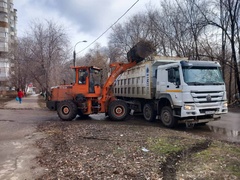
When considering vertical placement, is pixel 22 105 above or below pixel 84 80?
below

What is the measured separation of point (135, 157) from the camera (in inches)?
224

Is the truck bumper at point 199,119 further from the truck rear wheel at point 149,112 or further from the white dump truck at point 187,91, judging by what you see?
the truck rear wheel at point 149,112

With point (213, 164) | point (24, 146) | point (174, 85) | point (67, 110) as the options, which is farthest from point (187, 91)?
point (67, 110)

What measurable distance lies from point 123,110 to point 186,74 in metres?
4.29

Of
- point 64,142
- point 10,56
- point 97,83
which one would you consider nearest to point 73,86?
point 97,83

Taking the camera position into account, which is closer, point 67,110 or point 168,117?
point 168,117

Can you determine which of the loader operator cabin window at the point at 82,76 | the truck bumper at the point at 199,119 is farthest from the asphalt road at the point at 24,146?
the loader operator cabin window at the point at 82,76

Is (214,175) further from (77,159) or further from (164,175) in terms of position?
(77,159)

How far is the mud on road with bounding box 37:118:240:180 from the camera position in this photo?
4.72m

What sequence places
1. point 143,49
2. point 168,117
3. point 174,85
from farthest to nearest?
point 143,49 → point 168,117 → point 174,85

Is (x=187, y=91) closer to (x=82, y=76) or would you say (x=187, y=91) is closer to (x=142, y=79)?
(x=142, y=79)

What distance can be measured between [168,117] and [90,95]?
427 centimetres

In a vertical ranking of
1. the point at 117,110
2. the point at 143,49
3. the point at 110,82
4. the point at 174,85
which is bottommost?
the point at 117,110

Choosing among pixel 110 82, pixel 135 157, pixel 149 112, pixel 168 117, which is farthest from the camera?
pixel 110 82
